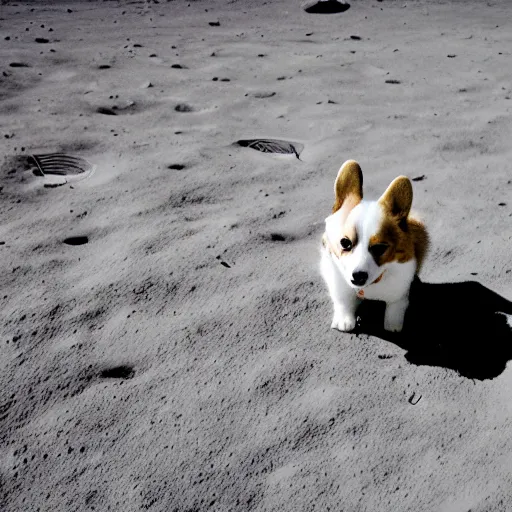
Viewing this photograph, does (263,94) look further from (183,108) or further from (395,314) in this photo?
(395,314)

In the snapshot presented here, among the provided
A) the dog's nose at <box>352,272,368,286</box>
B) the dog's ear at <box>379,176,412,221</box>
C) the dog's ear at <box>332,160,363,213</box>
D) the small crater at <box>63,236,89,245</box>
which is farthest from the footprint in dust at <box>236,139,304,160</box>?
the dog's nose at <box>352,272,368,286</box>

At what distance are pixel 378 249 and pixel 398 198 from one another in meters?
0.21

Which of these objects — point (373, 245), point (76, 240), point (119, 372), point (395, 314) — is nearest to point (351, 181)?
point (373, 245)

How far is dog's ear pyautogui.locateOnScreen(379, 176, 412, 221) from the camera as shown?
1996mm

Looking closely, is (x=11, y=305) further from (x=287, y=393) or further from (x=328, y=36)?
(x=328, y=36)

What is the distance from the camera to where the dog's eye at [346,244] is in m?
1.99

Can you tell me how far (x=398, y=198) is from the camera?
2016 millimetres

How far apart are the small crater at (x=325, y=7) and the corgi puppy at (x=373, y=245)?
233 inches

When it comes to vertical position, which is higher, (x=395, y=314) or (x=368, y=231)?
(x=368, y=231)

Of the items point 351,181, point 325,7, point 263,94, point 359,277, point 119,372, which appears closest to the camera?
point 359,277

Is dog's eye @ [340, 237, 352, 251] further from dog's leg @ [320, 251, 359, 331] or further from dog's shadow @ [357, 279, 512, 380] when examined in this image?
dog's shadow @ [357, 279, 512, 380]

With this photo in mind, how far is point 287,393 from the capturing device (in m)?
2.18

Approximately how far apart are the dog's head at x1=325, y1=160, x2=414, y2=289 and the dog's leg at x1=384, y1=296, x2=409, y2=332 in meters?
0.25

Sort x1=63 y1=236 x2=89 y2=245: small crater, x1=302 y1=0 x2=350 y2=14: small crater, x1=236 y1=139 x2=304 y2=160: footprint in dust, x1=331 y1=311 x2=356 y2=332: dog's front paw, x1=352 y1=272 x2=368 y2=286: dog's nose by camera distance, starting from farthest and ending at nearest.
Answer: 1. x1=302 y1=0 x2=350 y2=14: small crater
2. x1=236 y1=139 x2=304 y2=160: footprint in dust
3. x1=63 y1=236 x2=89 y2=245: small crater
4. x1=331 y1=311 x2=356 y2=332: dog's front paw
5. x1=352 y1=272 x2=368 y2=286: dog's nose
